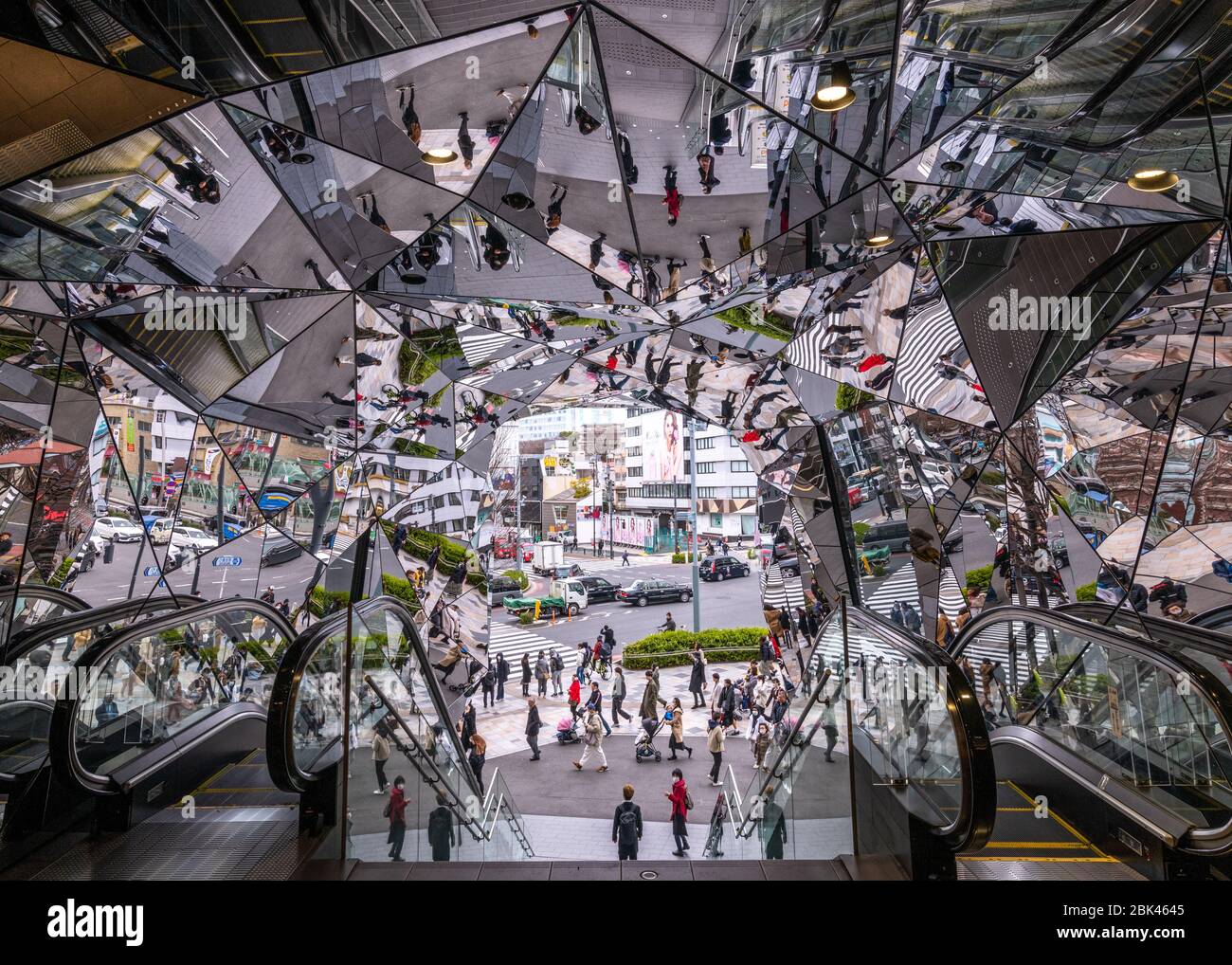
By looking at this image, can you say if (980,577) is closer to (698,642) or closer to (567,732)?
(567,732)

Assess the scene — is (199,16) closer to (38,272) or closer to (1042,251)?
(38,272)

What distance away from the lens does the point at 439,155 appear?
4934 millimetres

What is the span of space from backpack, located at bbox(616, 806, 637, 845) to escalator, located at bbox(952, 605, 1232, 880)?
3.92m

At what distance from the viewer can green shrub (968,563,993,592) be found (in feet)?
22.5

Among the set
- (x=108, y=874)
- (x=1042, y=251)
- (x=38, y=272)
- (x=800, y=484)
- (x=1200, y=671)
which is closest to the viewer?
(x=1200, y=671)

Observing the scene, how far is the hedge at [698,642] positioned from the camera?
1669 cm

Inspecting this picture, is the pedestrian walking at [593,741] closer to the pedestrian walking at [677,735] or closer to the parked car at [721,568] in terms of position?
the pedestrian walking at [677,735]

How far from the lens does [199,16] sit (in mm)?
3912

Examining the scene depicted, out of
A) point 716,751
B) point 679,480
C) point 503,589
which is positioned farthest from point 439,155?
point 679,480
